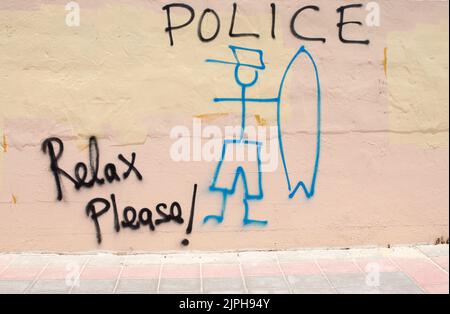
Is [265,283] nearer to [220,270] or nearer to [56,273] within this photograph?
[220,270]

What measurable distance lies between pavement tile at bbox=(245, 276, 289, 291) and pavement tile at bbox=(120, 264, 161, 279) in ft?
2.48

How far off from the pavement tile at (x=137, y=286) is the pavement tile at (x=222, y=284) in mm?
390

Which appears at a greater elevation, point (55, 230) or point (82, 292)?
point (55, 230)

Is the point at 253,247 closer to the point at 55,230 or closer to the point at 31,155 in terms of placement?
the point at 55,230

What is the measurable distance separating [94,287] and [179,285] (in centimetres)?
64

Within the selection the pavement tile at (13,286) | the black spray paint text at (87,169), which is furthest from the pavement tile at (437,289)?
the pavement tile at (13,286)

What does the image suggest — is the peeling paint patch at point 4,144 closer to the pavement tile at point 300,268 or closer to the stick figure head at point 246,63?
the stick figure head at point 246,63

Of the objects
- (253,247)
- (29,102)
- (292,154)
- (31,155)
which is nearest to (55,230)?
(31,155)

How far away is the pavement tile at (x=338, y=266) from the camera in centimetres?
493

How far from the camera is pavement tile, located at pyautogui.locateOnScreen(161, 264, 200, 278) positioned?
4871 mm

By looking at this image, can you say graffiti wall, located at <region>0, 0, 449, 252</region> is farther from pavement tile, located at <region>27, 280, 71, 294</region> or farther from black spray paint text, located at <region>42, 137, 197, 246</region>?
pavement tile, located at <region>27, 280, 71, 294</region>

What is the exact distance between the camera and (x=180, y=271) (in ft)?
16.3
